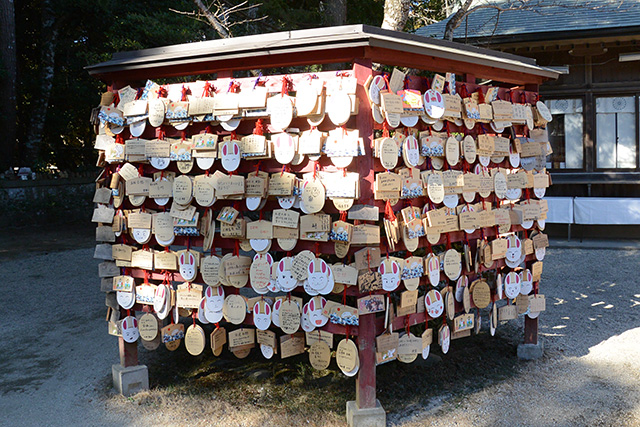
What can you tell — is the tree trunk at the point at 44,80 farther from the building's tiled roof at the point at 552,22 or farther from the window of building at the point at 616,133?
the window of building at the point at 616,133

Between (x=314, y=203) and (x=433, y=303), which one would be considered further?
(x=433, y=303)

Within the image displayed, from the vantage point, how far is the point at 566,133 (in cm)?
1003

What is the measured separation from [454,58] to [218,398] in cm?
289

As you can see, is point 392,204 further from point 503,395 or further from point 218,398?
point 218,398

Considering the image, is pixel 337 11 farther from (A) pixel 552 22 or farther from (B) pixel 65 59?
(B) pixel 65 59

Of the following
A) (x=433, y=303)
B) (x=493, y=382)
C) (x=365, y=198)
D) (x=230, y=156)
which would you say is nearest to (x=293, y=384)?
(x=433, y=303)

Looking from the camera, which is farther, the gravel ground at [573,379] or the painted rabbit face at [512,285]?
the painted rabbit face at [512,285]

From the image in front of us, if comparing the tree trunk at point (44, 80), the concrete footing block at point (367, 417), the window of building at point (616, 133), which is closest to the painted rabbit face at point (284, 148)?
the concrete footing block at point (367, 417)

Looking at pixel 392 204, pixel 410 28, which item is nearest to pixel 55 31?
pixel 410 28

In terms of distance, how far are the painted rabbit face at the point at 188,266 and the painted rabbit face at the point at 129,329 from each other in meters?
0.66

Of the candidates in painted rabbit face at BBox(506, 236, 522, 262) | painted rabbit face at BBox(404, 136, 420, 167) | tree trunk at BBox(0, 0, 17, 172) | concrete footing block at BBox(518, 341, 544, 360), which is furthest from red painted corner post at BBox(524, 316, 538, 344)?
tree trunk at BBox(0, 0, 17, 172)

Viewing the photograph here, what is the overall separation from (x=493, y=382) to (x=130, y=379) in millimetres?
2775

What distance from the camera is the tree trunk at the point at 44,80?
45.6ft

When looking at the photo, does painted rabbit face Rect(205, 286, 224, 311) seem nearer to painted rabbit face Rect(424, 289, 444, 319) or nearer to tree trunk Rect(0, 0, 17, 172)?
painted rabbit face Rect(424, 289, 444, 319)
